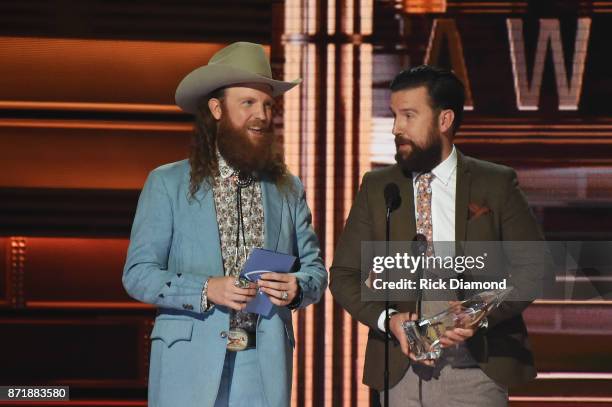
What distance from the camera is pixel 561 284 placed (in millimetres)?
5336

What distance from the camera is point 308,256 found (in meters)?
3.76

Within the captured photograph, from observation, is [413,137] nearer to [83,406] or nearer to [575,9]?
[575,9]

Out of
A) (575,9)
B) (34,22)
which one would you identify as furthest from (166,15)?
(575,9)

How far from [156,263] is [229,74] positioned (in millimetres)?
722

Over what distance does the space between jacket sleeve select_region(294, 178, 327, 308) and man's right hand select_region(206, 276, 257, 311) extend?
0.26 meters

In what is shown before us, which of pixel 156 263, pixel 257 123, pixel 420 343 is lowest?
pixel 420 343

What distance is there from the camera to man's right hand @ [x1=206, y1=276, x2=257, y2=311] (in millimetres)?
3381

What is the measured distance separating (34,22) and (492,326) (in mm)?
3145

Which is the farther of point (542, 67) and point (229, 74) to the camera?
point (542, 67)

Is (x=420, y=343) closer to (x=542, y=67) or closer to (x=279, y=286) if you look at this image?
(x=279, y=286)

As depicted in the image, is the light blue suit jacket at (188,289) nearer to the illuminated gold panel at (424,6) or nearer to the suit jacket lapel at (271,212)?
the suit jacket lapel at (271,212)

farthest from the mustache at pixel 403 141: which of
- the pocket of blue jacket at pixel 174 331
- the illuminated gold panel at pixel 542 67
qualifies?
Result: the illuminated gold panel at pixel 542 67

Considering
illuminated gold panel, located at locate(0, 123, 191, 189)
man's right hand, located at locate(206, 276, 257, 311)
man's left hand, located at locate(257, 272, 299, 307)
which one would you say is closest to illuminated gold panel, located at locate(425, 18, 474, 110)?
illuminated gold panel, located at locate(0, 123, 191, 189)

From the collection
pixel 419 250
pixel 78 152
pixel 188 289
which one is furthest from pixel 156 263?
pixel 78 152
